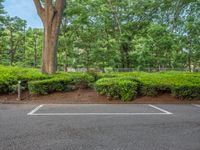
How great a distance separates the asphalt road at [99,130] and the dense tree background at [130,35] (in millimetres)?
11078

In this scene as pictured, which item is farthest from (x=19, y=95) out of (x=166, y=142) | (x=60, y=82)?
(x=166, y=142)

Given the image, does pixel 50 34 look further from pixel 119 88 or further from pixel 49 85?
pixel 119 88

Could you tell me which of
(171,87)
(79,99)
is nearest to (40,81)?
(79,99)

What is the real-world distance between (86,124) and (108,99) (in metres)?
3.92

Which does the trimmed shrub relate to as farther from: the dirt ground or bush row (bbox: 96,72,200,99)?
bush row (bbox: 96,72,200,99)

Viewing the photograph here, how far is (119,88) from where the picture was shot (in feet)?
31.3

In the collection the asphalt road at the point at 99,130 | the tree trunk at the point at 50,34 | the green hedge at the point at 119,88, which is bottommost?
the asphalt road at the point at 99,130

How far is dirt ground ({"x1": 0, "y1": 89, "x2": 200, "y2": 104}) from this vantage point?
30.9 feet

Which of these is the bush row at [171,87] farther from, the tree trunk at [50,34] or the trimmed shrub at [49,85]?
the tree trunk at [50,34]

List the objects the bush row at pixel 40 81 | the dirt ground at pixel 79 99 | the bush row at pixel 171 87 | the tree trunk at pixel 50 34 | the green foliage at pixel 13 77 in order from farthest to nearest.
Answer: the tree trunk at pixel 50 34 < the green foliage at pixel 13 77 < the bush row at pixel 40 81 < the bush row at pixel 171 87 < the dirt ground at pixel 79 99

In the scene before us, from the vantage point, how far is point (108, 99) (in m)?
9.62

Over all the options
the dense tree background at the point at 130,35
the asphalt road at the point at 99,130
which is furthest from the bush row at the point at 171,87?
the dense tree background at the point at 130,35

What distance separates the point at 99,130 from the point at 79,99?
4.51 m

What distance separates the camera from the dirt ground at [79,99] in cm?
941
